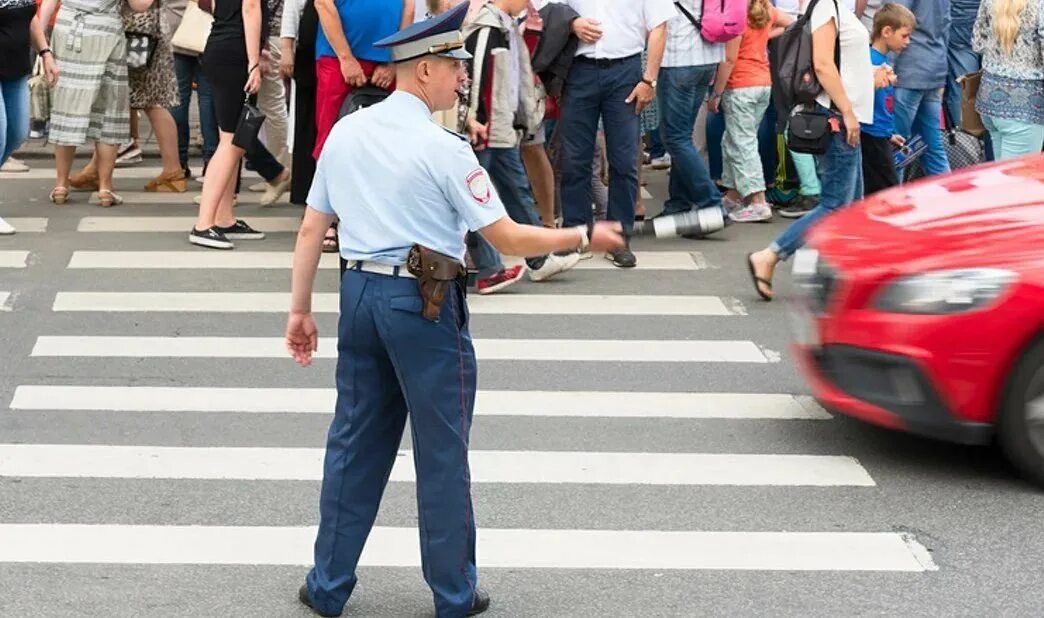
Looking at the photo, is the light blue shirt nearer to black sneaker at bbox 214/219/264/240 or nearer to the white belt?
the white belt

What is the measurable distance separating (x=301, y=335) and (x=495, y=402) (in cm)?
236

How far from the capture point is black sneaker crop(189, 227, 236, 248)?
1077 cm

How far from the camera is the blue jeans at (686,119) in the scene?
10977 millimetres

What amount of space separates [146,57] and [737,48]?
3.93 meters

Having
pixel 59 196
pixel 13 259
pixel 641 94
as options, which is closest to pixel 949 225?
pixel 641 94

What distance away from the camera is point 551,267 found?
10.1 metres

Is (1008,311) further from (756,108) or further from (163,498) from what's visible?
(756,108)

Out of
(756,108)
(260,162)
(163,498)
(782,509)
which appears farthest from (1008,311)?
(260,162)

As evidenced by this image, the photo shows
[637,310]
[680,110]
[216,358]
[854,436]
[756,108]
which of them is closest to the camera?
[854,436]

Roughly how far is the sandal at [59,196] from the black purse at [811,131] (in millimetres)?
5212

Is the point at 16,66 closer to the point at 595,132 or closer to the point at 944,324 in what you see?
the point at 595,132

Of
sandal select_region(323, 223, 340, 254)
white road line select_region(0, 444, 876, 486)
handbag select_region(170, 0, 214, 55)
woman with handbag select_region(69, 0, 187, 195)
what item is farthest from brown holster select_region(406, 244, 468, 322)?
handbag select_region(170, 0, 214, 55)

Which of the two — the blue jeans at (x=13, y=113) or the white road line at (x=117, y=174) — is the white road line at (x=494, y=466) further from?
the white road line at (x=117, y=174)

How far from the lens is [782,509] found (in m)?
6.27
